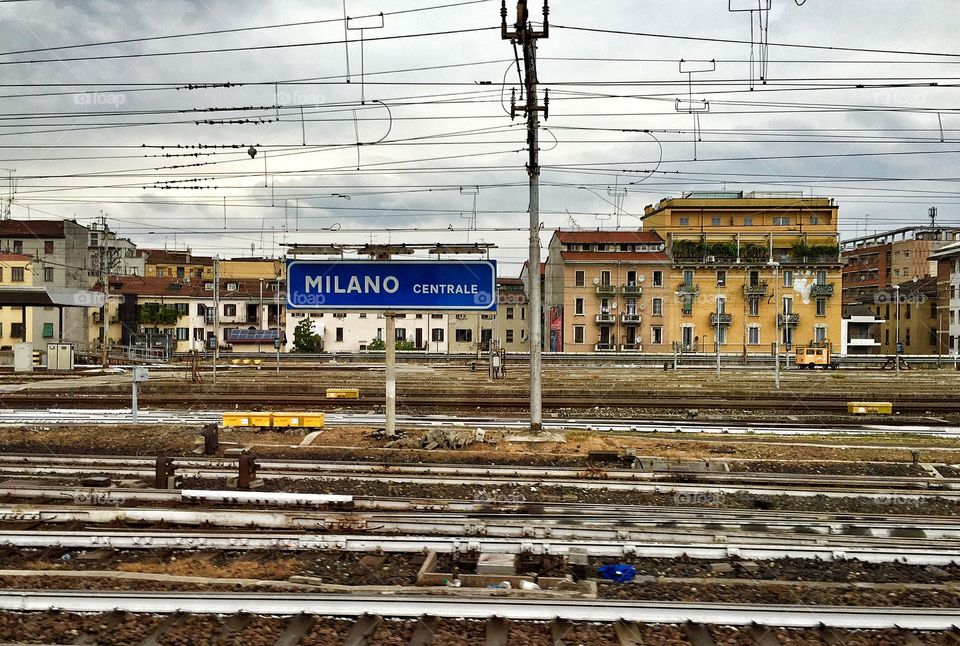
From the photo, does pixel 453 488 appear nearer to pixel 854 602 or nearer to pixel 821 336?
pixel 854 602

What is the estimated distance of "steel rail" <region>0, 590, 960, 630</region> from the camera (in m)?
5.89

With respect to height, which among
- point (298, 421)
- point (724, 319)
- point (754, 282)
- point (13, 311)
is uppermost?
point (754, 282)

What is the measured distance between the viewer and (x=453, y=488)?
36.6ft

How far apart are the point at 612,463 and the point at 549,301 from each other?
2099 inches

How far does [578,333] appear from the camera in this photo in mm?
62500

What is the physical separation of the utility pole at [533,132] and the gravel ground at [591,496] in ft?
15.8

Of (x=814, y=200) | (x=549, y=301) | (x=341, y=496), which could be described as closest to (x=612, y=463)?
(x=341, y=496)

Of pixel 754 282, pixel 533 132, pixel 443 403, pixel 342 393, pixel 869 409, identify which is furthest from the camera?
pixel 754 282

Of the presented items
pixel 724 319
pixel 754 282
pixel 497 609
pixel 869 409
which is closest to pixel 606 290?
pixel 724 319

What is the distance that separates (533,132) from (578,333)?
4791 centimetres

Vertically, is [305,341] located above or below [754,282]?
below

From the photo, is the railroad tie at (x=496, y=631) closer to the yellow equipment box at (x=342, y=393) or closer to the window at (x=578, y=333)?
the yellow equipment box at (x=342, y=393)

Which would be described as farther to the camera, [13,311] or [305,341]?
[305,341]

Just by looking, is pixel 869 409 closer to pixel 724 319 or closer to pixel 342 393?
pixel 342 393
